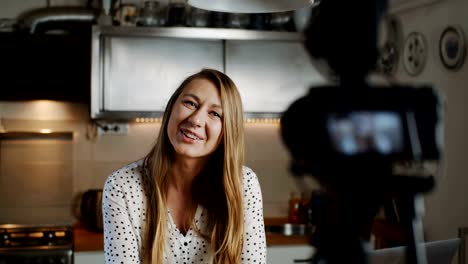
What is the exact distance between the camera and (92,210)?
3.55 m

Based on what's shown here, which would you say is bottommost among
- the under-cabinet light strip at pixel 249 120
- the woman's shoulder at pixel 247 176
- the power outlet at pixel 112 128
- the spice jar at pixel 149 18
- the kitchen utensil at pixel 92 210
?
the kitchen utensil at pixel 92 210

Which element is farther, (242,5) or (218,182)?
(218,182)

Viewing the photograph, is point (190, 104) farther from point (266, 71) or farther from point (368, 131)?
point (266, 71)

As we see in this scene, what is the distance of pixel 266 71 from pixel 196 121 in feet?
6.92

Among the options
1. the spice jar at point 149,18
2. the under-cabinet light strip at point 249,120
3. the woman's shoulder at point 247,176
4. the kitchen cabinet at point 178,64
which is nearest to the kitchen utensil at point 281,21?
the kitchen cabinet at point 178,64

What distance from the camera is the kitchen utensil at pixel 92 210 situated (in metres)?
3.50

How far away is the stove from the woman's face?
5.70ft

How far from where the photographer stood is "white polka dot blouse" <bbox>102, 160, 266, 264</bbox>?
167 centimetres

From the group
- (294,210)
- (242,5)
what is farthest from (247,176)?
(294,210)

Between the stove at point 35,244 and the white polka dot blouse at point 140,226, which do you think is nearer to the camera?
the white polka dot blouse at point 140,226

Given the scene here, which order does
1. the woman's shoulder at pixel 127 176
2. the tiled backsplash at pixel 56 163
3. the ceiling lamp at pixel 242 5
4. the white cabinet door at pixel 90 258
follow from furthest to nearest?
the tiled backsplash at pixel 56 163 < the white cabinet door at pixel 90 258 < the woman's shoulder at pixel 127 176 < the ceiling lamp at pixel 242 5

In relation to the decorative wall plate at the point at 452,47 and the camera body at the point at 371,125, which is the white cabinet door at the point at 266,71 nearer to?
the decorative wall plate at the point at 452,47

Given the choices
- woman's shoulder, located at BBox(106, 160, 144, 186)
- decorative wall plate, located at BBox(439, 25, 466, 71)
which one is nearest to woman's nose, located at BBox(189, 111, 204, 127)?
woman's shoulder, located at BBox(106, 160, 144, 186)

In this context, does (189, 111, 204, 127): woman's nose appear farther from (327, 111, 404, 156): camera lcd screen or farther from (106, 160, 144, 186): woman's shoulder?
(327, 111, 404, 156): camera lcd screen
